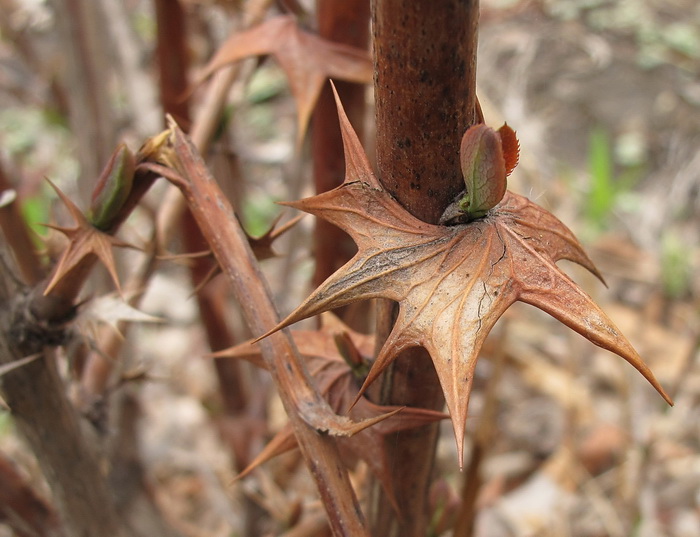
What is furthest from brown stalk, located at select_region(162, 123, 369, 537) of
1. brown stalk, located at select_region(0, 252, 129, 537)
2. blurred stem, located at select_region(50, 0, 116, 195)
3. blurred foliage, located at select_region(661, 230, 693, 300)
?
blurred foliage, located at select_region(661, 230, 693, 300)

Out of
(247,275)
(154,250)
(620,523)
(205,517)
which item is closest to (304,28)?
(154,250)

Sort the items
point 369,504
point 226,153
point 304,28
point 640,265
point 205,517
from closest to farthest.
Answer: point 369,504 < point 304,28 < point 226,153 < point 205,517 < point 640,265

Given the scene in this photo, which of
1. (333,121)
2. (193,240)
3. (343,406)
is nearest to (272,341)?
(343,406)

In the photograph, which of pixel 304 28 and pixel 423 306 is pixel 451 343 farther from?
pixel 304 28

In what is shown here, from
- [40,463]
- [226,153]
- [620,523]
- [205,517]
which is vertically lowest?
[205,517]

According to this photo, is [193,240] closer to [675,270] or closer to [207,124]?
[207,124]

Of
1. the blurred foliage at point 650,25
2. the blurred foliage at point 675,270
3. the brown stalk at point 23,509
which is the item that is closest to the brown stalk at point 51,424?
A: the brown stalk at point 23,509
